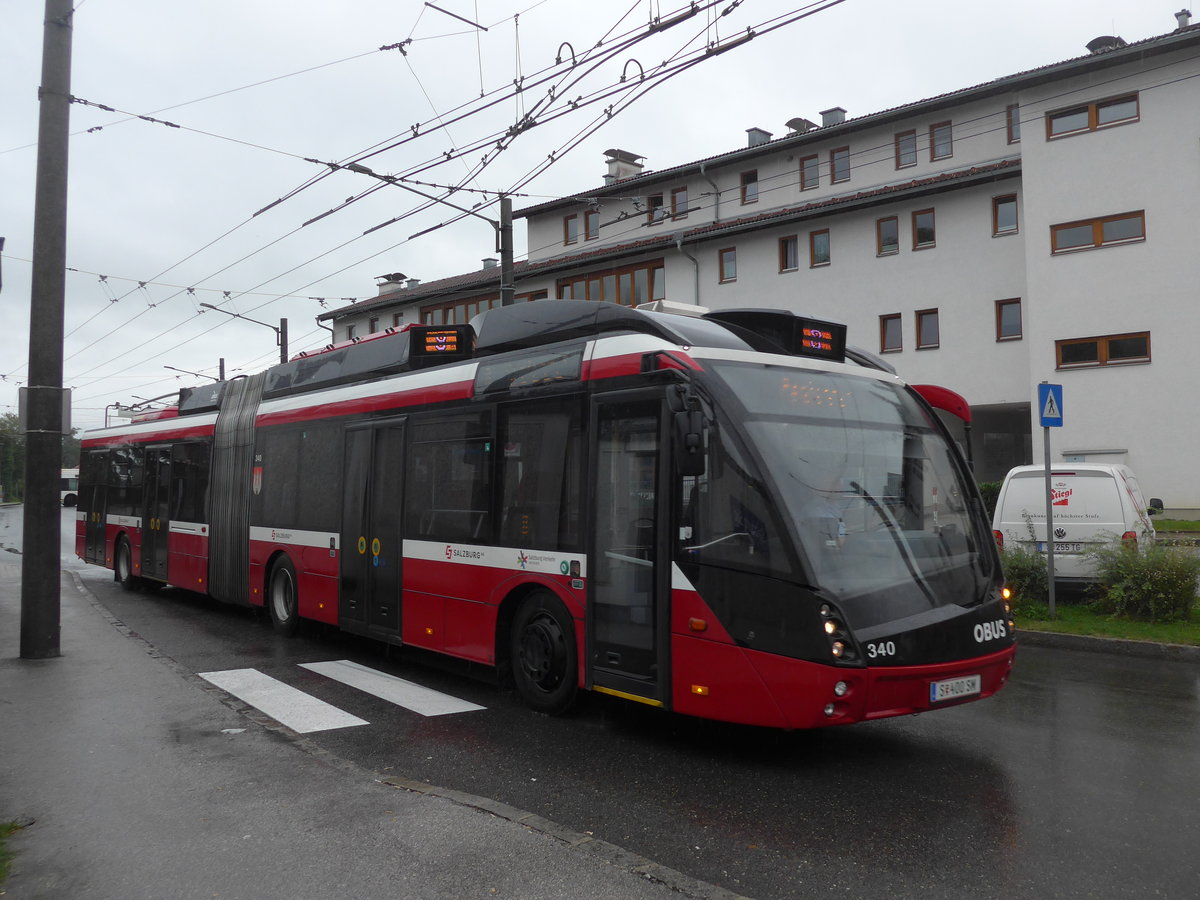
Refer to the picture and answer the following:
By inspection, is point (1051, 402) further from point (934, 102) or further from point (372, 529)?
point (934, 102)

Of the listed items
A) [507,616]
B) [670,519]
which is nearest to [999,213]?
[507,616]

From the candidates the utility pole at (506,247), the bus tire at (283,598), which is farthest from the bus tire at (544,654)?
the utility pole at (506,247)

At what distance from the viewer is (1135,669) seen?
9.64 metres

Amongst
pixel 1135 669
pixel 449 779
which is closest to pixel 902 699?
pixel 449 779

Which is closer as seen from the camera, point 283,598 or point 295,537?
point 295,537

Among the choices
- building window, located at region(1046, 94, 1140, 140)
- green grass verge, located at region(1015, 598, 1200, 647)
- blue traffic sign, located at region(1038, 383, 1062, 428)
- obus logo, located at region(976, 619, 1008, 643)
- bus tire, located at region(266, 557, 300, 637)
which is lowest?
green grass verge, located at region(1015, 598, 1200, 647)

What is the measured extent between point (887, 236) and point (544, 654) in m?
26.9

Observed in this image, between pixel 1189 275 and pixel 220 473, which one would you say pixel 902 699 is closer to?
pixel 220 473

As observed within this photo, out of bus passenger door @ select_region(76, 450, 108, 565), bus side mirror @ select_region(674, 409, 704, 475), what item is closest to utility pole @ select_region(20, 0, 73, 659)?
bus side mirror @ select_region(674, 409, 704, 475)

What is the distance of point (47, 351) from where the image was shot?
10219mm

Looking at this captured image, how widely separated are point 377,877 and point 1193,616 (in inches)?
399

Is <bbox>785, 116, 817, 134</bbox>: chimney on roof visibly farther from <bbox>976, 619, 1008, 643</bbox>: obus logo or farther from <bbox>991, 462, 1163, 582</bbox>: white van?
<bbox>976, 619, 1008, 643</bbox>: obus logo

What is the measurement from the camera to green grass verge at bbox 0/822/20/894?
4.54 m

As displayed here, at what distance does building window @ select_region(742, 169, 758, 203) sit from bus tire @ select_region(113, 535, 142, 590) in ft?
83.9
